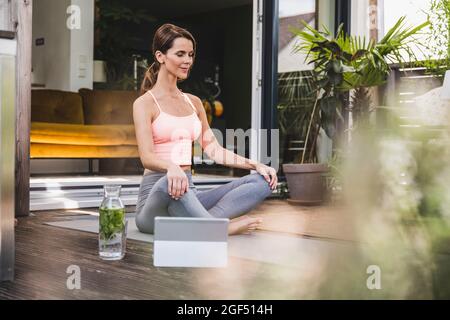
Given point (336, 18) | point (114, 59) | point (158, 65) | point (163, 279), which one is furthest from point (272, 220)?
point (114, 59)

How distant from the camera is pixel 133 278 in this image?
175cm

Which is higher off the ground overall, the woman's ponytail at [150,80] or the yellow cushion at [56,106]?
the yellow cushion at [56,106]

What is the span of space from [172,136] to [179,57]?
0.33m

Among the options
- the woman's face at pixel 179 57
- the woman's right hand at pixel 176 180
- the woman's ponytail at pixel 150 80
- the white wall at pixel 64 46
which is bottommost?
the woman's right hand at pixel 176 180

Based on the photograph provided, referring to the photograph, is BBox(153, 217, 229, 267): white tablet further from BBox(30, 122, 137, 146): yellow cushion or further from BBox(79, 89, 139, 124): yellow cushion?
BBox(79, 89, 139, 124): yellow cushion

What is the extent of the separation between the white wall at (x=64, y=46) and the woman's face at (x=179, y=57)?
11.6 ft

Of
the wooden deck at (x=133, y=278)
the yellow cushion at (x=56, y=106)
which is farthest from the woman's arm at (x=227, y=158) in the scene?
the yellow cushion at (x=56, y=106)

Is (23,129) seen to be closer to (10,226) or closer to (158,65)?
(158,65)

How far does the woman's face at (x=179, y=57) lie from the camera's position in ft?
7.77

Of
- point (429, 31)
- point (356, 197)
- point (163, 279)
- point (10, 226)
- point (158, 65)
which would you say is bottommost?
point (163, 279)

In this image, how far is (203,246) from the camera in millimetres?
1930

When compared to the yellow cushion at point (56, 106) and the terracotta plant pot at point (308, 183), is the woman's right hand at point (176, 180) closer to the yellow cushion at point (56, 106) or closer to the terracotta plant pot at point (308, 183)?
the terracotta plant pot at point (308, 183)

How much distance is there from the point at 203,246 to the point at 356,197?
112 cm
